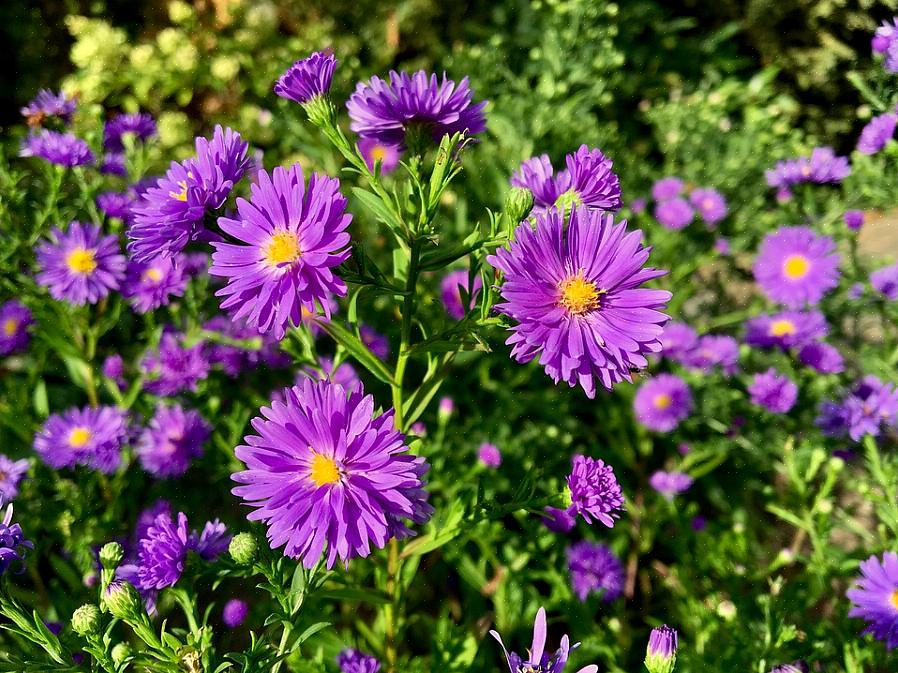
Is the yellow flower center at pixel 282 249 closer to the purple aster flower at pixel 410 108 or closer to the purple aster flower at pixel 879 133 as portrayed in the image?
the purple aster flower at pixel 410 108

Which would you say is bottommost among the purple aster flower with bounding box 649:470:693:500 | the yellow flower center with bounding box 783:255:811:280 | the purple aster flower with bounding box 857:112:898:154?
the purple aster flower with bounding box 649:470:693:500

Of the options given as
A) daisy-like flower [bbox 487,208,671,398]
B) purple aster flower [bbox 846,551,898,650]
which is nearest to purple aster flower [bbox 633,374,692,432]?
purple aster flower [bbox 846,551,898,650]

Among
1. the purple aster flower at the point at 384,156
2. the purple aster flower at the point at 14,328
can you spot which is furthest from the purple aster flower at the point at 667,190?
the purple aster flower at the point at 14,328

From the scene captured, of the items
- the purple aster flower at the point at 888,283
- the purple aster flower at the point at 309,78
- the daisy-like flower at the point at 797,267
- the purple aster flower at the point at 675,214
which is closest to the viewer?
the purple aster flower at the point at 309,78

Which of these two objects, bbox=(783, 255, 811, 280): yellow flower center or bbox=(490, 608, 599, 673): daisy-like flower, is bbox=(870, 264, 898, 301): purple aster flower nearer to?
bbox=(783, 255, 811, 280): yellow flower center

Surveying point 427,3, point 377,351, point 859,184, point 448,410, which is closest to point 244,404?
point 377,351
